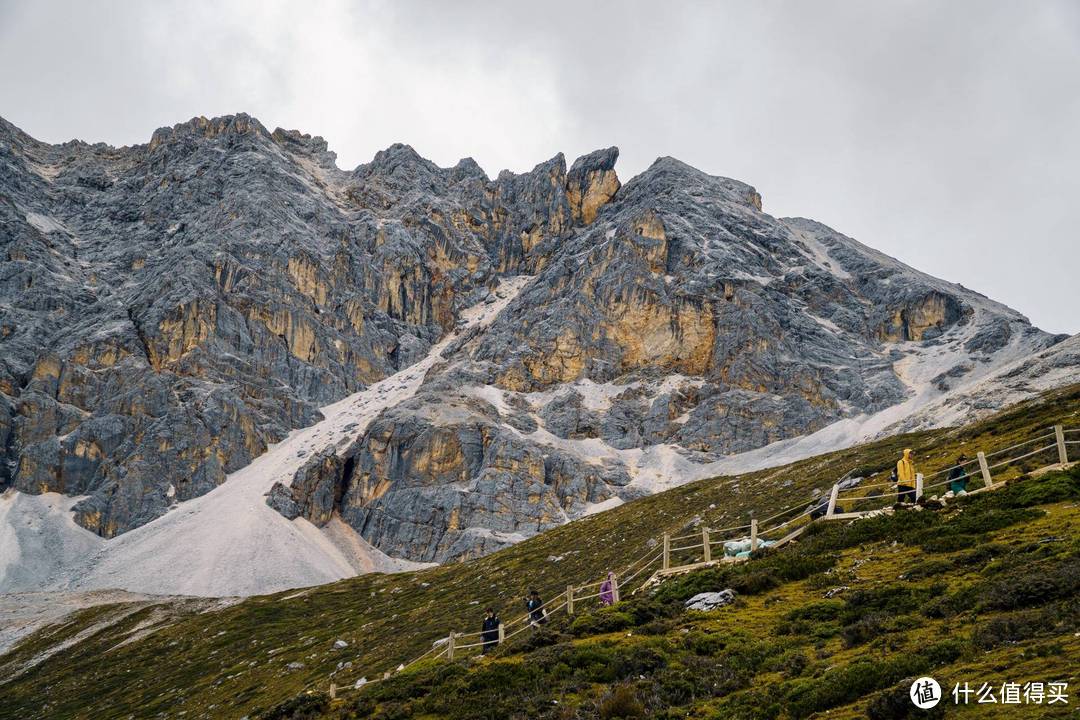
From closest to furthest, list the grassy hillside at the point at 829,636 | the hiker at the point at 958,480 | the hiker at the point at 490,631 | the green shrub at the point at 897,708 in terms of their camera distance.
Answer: the green shrub at the point at 897,708, the grassy hillside at the point at 829,636, the hiker at the point at 490,631, the hiker at the point at 958,480

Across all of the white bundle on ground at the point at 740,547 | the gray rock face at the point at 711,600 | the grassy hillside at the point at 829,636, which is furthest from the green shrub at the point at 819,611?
the white bundle on ground at the point at 740,547

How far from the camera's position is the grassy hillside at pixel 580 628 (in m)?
18.9

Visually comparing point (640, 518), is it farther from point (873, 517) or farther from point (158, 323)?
point (158, 323)

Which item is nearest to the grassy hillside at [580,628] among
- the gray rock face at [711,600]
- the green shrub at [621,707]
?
the green shrub at [621,707]

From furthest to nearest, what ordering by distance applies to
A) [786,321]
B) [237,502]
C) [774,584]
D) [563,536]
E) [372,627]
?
1. [786,321]
2. [237,502]
3. [563,536]
4. [372,627]
5. [774,584]

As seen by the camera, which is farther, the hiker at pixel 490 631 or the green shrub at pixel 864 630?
the hiker at pixel 490 631

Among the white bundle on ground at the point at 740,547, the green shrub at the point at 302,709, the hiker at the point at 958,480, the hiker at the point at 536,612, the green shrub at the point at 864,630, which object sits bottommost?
the green shrub at the point at 302,709

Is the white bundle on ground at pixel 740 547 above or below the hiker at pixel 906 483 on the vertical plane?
below

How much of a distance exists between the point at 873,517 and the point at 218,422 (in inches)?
6968

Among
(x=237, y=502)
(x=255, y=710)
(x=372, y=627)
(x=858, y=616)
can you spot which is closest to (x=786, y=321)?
(x=237, y=502)

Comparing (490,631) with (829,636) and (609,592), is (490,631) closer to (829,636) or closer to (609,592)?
(609,592)

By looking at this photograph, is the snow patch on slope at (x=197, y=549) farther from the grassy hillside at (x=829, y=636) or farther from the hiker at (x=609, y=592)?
the grassy hillside at (x=829, y=636)

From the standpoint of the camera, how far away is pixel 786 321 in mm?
197375

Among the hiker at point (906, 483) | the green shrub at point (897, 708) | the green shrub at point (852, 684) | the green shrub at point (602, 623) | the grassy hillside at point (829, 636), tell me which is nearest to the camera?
the green shrub at point (897, 708)
